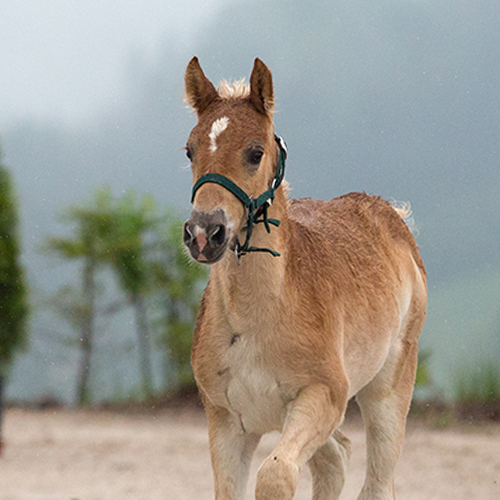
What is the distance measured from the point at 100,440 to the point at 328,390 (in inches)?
327

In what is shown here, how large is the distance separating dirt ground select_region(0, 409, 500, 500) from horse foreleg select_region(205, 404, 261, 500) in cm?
448

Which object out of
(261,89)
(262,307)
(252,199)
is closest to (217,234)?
(252,199)

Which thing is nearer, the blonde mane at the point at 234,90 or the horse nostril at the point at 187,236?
the horse nostril at the point at 187,236

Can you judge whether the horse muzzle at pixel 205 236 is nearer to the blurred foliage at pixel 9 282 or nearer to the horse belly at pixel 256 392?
the horse belly at pixel 256 392

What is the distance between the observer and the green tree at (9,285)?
9.51 meters

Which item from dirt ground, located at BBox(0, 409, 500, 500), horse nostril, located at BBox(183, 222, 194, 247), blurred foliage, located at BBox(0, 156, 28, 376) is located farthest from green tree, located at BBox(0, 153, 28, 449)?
horse nostril, located at BBox(183, 222, 194, 247)

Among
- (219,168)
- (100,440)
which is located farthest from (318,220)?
(100,440)

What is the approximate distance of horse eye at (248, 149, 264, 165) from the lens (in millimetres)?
3422

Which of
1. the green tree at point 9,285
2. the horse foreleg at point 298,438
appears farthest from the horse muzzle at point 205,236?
the green tree at point 9,285

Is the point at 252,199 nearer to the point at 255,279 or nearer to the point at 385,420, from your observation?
the point at 255,279

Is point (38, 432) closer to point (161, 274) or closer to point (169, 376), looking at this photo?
point (169, 376)

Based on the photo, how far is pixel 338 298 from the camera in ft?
13.8

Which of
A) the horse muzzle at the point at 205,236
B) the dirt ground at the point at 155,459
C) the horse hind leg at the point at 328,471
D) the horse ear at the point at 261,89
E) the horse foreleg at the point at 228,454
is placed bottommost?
the dirt ground at the point at 155,459

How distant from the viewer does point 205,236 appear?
10.2ft
